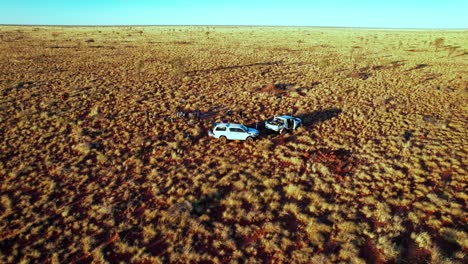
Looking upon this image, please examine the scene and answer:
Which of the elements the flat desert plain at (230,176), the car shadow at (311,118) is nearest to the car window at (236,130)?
the flat desert plain at (230,176)

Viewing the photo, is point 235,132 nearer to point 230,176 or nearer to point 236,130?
point 236,130

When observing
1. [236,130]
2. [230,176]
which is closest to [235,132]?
[236,130]

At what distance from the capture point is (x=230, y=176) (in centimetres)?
1587

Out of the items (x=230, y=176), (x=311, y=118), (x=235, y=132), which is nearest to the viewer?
(x=230, y=176)

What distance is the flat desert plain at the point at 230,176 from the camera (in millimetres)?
11242

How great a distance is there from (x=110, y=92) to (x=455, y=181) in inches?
1160

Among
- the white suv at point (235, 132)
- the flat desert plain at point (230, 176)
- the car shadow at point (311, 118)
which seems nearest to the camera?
the flat desert plain at point (230, 176)

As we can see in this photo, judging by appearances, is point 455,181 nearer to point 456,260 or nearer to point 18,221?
point 456,260

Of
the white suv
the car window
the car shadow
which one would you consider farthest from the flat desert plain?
the car window

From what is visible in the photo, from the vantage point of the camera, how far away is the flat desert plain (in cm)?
1124

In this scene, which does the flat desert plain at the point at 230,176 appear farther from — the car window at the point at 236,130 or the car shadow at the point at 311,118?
the car window at the point at 236,130

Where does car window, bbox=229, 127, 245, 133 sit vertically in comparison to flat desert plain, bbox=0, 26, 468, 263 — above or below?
above

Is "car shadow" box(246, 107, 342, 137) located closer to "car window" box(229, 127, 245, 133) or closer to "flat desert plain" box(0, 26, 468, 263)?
"flat desert plain" box(0, 26, 468, 263)

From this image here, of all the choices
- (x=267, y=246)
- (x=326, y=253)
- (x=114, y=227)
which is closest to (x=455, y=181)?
(x=326, y=253)
